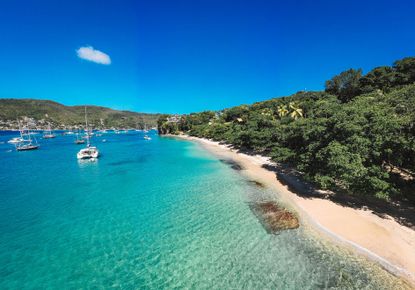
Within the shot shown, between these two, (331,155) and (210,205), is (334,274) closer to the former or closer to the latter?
(331,155)

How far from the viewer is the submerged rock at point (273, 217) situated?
14414 mm

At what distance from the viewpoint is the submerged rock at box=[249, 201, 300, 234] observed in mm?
14414

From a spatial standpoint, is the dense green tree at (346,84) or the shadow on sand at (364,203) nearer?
the shadow on sand at (364,203)

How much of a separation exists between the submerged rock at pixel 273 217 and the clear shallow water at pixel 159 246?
2.12ft

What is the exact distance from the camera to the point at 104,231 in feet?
47.5

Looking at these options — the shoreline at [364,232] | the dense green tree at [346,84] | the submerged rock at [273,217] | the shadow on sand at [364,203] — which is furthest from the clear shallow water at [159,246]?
the dense green tree at [346,84]

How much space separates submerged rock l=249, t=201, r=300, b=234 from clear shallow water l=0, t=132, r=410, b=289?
2.12 feet

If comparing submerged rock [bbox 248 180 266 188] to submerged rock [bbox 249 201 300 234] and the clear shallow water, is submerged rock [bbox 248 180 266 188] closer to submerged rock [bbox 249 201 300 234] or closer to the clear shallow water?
the clear shallow water

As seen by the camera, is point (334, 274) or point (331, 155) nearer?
point (334, 274)

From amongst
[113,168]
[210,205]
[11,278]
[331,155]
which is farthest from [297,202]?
[113,168]

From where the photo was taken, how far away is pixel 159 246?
12625mm

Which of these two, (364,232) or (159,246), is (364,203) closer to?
(364,232)

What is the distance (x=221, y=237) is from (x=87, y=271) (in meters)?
7.85

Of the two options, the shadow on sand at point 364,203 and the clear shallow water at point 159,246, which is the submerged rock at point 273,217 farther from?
the shadow on sand at point 364,203
